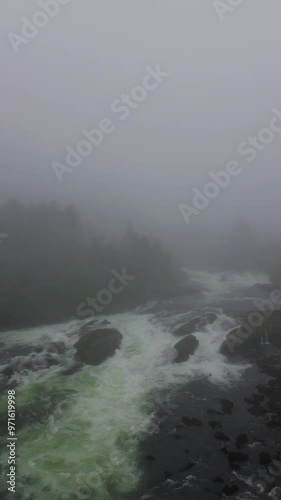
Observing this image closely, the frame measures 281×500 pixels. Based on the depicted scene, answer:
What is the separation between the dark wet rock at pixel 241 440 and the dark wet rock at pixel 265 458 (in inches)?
53.3

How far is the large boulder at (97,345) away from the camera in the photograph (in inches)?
1410

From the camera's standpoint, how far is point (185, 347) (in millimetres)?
37094

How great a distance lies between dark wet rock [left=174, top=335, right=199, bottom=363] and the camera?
3577cm

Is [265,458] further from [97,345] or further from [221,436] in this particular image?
[97,345]

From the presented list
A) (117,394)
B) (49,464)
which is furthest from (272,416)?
(49,464)

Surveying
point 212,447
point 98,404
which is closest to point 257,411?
point 212,447

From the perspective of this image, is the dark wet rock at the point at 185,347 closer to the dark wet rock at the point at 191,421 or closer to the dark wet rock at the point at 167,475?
the dark wet rock at the point at 191,421

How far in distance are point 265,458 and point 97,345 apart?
2079 cm

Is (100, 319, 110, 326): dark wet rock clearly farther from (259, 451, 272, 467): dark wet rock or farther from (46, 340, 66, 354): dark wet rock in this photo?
(259, 451, 272, 467): dark wet rock

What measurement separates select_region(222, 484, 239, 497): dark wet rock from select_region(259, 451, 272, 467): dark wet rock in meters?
2.85

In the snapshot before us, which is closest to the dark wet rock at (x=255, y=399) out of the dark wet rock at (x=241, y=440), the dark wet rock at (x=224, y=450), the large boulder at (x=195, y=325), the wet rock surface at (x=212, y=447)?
the wet rock surface at (x=212, y=447)

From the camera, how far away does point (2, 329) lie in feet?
147

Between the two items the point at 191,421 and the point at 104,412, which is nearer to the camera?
the point at 191,421

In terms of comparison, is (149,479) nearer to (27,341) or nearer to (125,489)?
(125,489)
